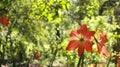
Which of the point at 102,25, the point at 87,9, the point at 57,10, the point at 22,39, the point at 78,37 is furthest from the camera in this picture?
the point at 87,9

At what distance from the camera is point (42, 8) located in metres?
4.31

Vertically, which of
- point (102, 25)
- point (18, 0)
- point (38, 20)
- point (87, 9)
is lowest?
point (87, 9)

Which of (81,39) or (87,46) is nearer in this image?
(87,46)

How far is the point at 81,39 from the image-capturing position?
256cm

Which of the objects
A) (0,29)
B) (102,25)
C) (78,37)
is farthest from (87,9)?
(78,37)

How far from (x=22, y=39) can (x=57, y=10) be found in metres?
1.02

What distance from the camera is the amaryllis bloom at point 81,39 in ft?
8.05

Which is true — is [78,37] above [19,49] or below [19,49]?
above

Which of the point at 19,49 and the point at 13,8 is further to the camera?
the point at 19,49

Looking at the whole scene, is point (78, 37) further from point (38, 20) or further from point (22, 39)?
point (22, 39)

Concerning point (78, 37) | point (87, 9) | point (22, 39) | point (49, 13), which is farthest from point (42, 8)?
point (87, 9)

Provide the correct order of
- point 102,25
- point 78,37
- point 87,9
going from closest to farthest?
point 78,37, point 102,25, point 87,9

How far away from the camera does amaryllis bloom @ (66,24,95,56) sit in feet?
8.05

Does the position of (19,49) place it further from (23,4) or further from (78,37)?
(78,37)
